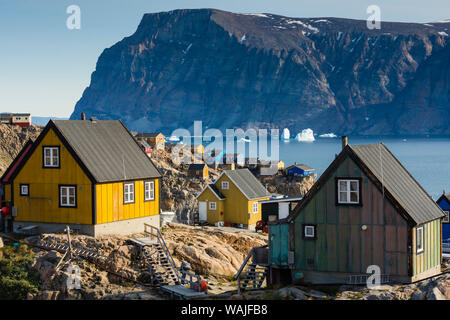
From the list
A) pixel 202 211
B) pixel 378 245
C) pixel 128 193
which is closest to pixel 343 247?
pixel 378 245

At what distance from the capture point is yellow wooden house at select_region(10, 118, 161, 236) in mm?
38656

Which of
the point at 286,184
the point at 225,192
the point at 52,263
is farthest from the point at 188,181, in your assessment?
the point at 52,263

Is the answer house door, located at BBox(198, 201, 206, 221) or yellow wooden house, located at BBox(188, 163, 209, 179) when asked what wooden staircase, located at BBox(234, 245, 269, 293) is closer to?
house door, located at BBox(198, 201, 206, 221)

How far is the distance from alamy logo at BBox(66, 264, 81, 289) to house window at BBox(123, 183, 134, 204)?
713 cm

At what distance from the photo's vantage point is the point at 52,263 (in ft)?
114

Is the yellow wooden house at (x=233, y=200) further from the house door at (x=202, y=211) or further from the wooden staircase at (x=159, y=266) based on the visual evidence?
the wooden staircase at (x=159, y=266)

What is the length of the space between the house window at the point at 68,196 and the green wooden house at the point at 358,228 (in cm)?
1305

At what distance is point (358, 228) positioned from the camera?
100 ft

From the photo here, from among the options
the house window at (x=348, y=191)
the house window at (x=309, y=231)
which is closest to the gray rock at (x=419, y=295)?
the house window at (x=348, y=191)

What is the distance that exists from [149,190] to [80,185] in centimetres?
535

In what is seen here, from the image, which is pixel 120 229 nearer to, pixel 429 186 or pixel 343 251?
pixel 343 251

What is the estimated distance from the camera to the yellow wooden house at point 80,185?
127 feet

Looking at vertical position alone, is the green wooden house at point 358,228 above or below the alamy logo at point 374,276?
above

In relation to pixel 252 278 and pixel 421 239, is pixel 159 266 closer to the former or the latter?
pixel 252 278
